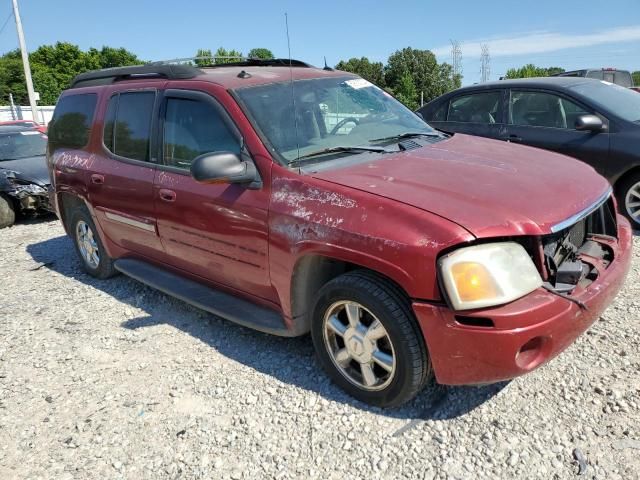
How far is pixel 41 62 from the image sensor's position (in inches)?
2520

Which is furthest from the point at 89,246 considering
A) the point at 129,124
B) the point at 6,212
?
the point at 6,212

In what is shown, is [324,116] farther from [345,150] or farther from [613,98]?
[613,98]

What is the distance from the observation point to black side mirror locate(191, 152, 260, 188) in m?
2.87

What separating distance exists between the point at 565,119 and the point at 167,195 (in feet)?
14.9

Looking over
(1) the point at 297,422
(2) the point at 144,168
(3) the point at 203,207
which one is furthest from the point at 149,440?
(2) the point at 144,168

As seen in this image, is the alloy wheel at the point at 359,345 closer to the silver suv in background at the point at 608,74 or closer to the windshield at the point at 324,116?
the windshield at the point at 324,116

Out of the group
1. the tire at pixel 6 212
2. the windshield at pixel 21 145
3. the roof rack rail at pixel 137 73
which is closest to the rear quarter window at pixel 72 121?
the roof rack rail at pixel 137 73

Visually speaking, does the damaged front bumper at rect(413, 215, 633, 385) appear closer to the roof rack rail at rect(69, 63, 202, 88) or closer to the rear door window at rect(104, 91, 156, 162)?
the roof rack rail at rect(69, 63, 202, 88)

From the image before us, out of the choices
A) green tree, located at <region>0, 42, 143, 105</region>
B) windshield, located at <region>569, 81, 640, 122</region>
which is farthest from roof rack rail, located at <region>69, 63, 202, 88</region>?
green tree, located at <region>0, 42, 143, 105</region>

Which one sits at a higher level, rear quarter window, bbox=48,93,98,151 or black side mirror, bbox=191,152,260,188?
rear quarter window, bbox=48,93,98,151

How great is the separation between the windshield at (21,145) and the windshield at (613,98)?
876 cm

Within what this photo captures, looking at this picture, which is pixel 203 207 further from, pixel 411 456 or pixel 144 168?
pixel 411 456

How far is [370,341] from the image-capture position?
269 centimetres

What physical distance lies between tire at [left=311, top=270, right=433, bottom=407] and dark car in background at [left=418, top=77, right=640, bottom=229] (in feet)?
10.5
